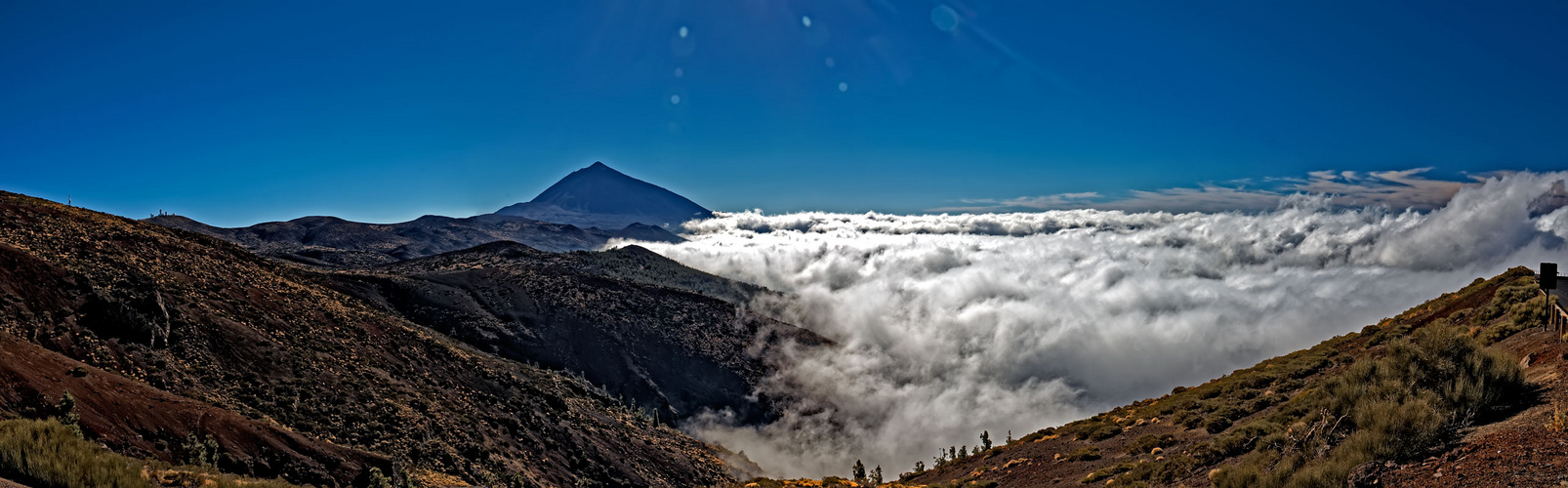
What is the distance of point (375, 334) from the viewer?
40.6m

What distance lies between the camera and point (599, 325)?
81.8 m

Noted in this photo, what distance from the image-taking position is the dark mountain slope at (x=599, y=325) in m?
69.4

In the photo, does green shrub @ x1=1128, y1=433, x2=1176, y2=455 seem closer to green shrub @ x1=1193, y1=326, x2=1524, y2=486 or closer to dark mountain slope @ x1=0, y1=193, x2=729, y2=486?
green shrub @ x1=1193, y1=326, x2=1524, y2=486

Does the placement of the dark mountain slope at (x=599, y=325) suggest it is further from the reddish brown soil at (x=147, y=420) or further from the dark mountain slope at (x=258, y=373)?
the reddish brown soil at (x=147, y=420)

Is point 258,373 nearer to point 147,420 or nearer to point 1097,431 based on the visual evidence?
point 147,420

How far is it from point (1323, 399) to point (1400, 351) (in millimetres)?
1758

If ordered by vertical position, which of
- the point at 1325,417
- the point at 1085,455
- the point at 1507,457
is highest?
the point at 1507,457

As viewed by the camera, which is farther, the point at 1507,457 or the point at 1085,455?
the point at 1085,455

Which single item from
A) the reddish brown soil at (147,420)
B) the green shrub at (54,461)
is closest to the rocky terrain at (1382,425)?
the green shrub at (54,461)

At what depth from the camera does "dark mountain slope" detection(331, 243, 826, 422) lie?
69.4 meters

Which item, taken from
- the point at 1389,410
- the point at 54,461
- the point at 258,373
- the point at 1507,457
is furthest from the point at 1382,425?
the point at 258,373

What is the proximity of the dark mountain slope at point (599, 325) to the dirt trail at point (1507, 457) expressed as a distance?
61366 millimetres

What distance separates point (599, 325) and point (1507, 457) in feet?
264

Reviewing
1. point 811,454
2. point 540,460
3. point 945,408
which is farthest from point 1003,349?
point 540,460
